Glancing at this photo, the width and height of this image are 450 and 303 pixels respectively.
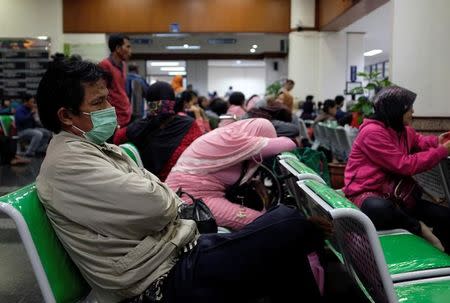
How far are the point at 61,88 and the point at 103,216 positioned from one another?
47 centimetres

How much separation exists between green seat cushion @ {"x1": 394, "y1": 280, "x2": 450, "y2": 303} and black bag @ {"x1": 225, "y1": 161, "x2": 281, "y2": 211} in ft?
4.13

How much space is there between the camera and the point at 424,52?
5.02 m

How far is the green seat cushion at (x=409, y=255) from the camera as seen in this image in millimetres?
2090

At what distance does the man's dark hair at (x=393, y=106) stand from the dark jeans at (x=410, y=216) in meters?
0.45

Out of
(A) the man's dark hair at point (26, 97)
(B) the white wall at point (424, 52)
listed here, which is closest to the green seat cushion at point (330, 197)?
(B) the white wall at point (424, 52)

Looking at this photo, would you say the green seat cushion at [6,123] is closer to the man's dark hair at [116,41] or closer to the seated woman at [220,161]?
the man's dark hair at [116,41]

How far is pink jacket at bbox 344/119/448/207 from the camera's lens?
268 cm

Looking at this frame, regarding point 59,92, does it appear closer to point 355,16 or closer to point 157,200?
point 157,200

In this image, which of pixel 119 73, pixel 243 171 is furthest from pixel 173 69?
pixel 243 171

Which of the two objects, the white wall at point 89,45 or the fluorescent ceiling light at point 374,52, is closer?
the white wall at point 89,45

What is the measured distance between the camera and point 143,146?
3.36 metres

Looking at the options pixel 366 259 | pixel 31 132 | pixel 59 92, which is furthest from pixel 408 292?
pixel 31 132

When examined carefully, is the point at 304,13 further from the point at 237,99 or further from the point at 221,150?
the point at 221,150

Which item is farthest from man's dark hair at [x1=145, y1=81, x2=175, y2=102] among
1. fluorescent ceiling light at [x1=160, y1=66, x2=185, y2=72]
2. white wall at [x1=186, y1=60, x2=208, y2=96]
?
fluorescent ceiling light at [x1=160, y1=66, x2=185, y2=72]
